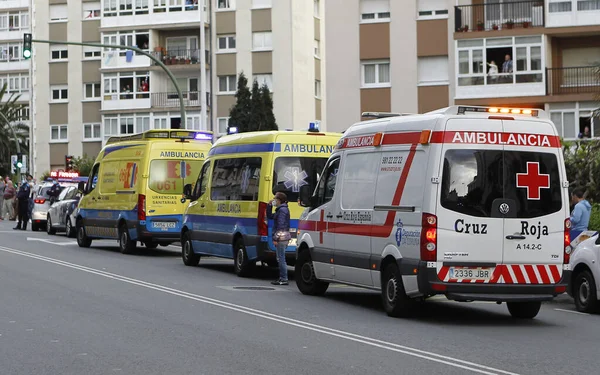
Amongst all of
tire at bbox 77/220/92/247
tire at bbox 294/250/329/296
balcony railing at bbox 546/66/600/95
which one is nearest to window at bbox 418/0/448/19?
balcony railing at bbox 546/66/600/95

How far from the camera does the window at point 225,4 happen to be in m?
63.2

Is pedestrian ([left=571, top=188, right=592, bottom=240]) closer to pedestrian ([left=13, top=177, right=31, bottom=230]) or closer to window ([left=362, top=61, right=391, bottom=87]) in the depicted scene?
pedestrian ([left=13, top=177, right=31, bottom=230])

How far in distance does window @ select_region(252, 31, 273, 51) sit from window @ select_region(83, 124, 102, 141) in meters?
12.7

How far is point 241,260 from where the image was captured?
20172mm

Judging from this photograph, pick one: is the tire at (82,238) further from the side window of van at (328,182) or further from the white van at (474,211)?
the white van at (474,211)

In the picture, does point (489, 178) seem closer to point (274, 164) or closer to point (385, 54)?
point (274, 164)

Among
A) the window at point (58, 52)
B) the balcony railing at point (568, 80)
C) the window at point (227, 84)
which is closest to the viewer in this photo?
the balcony railing at point (568, 80)

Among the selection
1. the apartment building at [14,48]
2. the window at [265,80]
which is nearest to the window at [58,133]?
the window at [265,80]

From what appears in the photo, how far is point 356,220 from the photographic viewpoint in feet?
50.4

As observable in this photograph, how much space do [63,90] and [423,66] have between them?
3295cm

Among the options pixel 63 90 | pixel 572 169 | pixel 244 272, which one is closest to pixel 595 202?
pixel 572 169

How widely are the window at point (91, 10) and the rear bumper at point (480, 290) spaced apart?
58.5 m

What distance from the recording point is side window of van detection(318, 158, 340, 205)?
16328mm

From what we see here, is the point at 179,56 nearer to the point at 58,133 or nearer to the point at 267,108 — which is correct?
the point at 267,108
